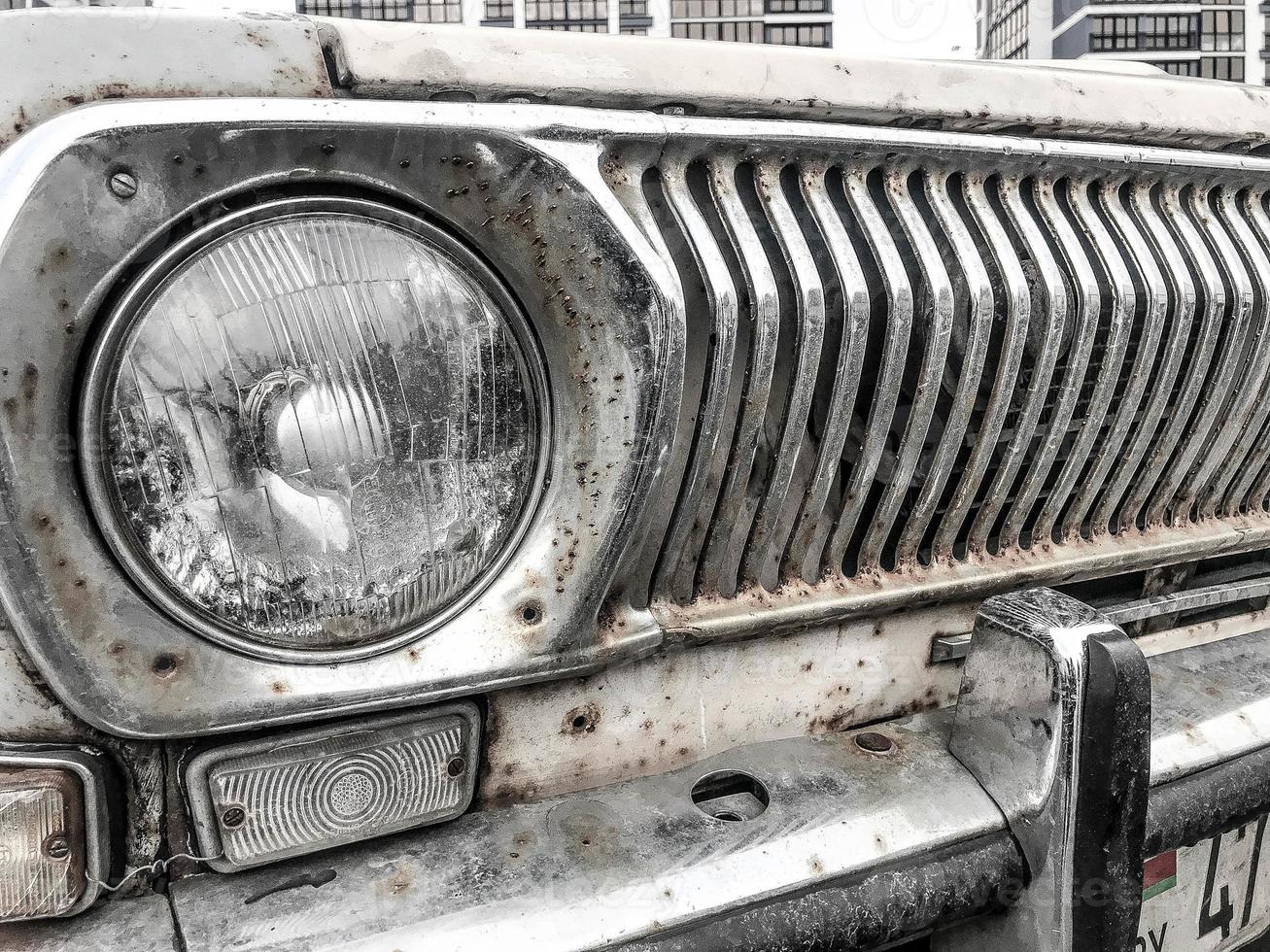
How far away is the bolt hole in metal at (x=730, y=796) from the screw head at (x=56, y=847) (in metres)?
0.57

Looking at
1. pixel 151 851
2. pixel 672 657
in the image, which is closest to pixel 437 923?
pixel 151 851

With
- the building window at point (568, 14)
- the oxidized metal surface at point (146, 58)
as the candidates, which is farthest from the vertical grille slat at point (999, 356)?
the building window at point (568, 14)

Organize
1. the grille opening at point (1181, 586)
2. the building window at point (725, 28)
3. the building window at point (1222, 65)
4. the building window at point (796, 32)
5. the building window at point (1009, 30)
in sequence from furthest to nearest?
the building window at point (1009, 30), the building window at point (796, 32), the building window at point (725, 28), the building window at point (1222, 65), the grille opening at point (1181, 586)

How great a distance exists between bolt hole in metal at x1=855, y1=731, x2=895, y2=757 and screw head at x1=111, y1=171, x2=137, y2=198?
0.91 metres

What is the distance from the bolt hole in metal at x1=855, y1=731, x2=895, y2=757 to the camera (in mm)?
1118

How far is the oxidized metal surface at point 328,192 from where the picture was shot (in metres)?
0.73

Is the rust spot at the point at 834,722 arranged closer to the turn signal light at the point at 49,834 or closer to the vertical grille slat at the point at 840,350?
the vertical grille slat at the point at 840,350

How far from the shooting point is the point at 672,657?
106 cm

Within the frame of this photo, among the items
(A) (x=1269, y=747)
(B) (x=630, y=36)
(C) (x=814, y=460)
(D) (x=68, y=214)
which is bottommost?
(A) (x=1269, y=747)

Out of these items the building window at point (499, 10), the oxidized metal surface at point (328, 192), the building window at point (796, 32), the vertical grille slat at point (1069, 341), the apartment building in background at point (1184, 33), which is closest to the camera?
the oxidized metal surface at point (328, 192)

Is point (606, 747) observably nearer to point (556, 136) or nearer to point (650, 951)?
point (650, 951)

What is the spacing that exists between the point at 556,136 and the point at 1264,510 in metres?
1.32

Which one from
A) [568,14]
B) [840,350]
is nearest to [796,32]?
[568,14]

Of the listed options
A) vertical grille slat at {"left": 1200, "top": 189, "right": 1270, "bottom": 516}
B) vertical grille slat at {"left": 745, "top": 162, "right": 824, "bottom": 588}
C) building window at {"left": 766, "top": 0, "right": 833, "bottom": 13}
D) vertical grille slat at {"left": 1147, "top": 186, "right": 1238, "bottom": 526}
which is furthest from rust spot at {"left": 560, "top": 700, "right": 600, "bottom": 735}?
building window at {"left": 766, "top": 0, "right": 833, "bottom": 13}
